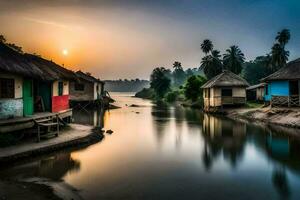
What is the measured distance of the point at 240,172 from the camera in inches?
493

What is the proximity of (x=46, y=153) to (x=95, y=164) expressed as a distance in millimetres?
3110

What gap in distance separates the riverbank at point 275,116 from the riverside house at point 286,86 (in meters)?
1.41

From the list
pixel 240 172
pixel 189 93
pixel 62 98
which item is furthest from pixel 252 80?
pixel 240 172

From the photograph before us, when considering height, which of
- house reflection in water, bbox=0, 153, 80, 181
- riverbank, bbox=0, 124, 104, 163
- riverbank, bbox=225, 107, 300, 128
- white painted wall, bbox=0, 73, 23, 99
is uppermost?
white painted wall, bbox=0, 73, 23, 99

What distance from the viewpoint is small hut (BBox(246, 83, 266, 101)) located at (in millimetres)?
48025

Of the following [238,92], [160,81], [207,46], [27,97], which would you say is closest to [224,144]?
[27,97]

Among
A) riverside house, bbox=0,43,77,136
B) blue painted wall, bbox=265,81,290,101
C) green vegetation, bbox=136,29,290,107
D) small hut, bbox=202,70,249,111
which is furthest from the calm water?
green vegetation, bbox=136,29,290,107

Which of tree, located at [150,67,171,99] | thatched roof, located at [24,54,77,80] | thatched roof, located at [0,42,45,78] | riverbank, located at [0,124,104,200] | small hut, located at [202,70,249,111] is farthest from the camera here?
tree, located at [150,67,171,99]

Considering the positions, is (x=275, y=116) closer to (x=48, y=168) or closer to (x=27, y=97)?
(x=27, y=97)

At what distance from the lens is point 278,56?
63.3 m

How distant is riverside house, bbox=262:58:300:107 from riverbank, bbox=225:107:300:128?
1.41 metres

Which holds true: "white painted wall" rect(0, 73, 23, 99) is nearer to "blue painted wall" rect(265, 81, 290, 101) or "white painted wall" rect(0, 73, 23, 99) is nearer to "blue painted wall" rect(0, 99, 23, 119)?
"blue painted wall" rect(0, 99, 23, 119)

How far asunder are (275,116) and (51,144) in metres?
22.2

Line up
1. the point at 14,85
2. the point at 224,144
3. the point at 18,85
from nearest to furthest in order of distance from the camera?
the point at 14,85 → the point at 18,85 → the point at 224,144
